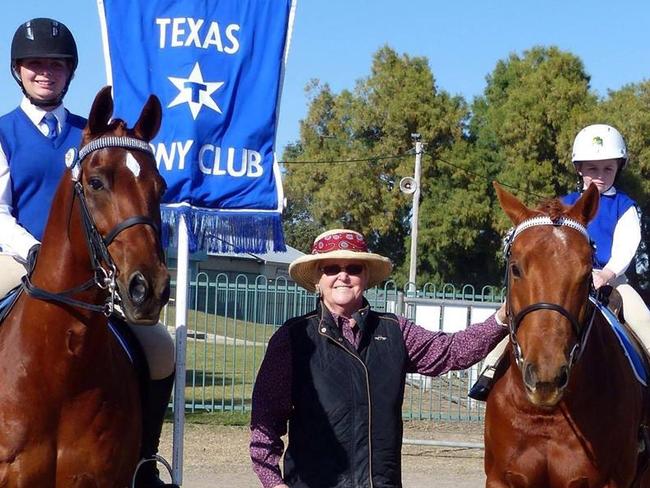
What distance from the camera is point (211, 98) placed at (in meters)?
6.88

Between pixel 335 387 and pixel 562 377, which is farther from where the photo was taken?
pixel 335 387

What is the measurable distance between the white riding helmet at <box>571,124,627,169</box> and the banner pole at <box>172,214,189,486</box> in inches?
104

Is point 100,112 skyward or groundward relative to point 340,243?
skyward

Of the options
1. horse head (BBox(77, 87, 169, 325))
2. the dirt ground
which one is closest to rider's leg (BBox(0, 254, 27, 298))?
horse head (BBox(77, 87, 169, 325))

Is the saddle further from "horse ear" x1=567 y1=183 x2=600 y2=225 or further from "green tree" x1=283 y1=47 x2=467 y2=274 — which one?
"green tree" x1=283 y1=47 x2=467 y2=274

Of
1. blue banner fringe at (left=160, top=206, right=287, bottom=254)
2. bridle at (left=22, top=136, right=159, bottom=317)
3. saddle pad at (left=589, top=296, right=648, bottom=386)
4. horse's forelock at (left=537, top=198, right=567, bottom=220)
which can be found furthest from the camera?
blue banner fringe at (left=160, top=206, right=287, bottom=254)

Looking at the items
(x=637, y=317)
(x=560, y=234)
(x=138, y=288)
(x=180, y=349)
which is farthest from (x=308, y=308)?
(x=138, y=288)

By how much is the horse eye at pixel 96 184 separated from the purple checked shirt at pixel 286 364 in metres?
1.16

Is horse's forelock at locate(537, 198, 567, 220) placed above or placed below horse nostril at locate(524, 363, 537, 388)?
above

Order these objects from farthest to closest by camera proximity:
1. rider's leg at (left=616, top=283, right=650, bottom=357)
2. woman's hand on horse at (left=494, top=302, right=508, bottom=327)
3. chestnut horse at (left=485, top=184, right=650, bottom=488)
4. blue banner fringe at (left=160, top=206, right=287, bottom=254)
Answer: blue banner fringe at (left=160, top=206, right=287, bottom=254), rider's leg at (left=616, top=283, right=650, bottom=357), woman's hand on horse at (left=494, top=302, right=508, bottom=327), chestnut horse at (left=485, top=184, right=650, bottom=488)

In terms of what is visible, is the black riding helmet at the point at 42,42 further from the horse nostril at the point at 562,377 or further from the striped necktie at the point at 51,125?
the horse nostril at the point at 562,377

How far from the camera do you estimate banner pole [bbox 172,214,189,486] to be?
259 inches

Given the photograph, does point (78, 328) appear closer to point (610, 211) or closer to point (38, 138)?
point (38, 138)

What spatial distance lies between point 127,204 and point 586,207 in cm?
237
